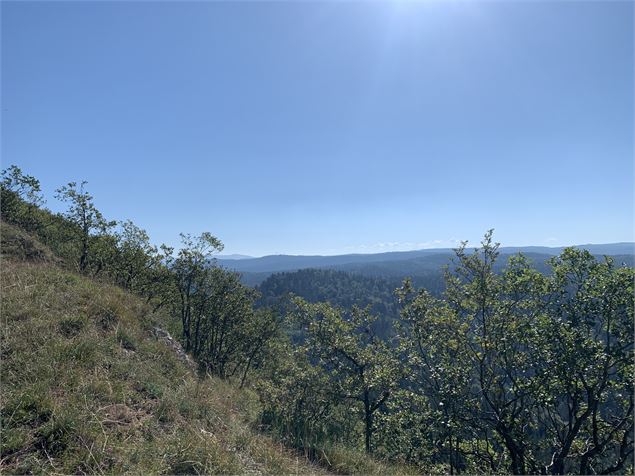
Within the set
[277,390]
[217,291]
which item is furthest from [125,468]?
[217,291]

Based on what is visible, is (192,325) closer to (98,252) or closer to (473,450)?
(98,252)

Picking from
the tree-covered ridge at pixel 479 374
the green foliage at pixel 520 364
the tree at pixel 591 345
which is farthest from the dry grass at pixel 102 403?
the tree at pixel 591 345

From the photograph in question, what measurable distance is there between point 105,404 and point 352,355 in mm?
10095

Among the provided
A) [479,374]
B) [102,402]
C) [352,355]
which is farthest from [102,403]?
[479,374]

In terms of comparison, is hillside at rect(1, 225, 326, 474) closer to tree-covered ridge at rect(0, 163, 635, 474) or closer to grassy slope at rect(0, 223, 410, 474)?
grassy slope at rect(0, 223, 410, 474)

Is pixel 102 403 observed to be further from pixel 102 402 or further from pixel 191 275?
pixel 191 275

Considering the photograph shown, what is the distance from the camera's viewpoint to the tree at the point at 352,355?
12578mm

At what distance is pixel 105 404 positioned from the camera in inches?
191

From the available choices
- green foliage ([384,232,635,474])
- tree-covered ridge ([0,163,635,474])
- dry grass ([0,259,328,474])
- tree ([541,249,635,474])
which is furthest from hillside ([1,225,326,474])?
tree ([541,249,635,474])

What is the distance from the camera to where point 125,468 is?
12.5 ft

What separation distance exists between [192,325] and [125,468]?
2370 cm

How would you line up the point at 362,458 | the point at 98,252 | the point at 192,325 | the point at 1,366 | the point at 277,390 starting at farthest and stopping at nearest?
the point at 192,325, the point at 98,252, the point at 277,390, the point at 362,458, the point at 1,366

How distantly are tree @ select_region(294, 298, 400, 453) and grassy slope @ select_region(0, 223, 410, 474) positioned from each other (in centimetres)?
614

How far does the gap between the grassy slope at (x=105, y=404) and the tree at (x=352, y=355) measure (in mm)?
6143
